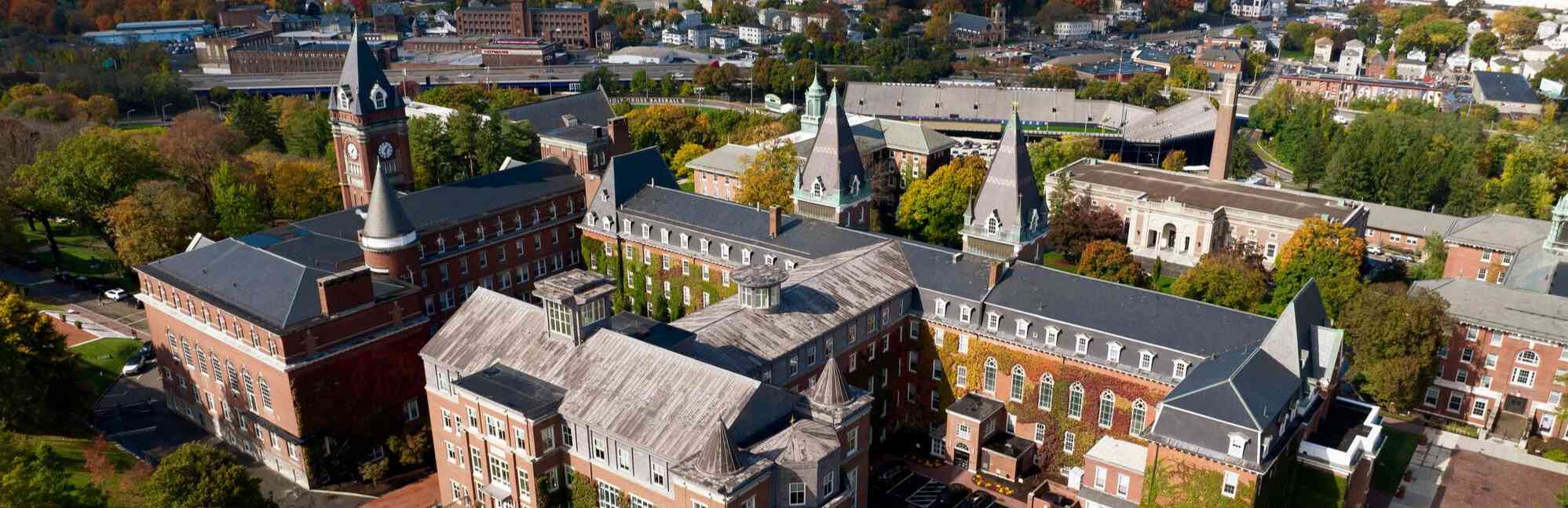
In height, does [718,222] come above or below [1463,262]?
above

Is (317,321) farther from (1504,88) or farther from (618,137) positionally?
(1504,88)

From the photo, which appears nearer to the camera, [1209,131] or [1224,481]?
[1224,481]

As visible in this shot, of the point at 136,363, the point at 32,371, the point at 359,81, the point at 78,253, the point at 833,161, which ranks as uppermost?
the point at 359,81

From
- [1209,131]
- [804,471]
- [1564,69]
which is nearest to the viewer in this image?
[804,471]

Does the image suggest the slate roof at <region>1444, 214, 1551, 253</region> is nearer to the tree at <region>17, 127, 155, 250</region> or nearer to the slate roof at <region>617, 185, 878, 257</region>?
the slate roof at <region>617, 185, 878, 257</region>

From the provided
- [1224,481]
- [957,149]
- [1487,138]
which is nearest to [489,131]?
[957,149]

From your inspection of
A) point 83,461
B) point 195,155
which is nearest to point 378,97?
point 195,155

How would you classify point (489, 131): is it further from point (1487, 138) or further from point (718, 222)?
point (1487, 138)
